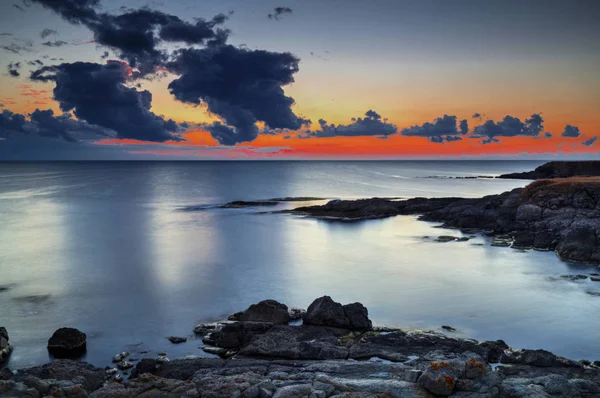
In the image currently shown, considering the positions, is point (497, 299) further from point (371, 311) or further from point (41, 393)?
point (41, 393)

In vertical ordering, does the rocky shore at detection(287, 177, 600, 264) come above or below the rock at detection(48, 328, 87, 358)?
above

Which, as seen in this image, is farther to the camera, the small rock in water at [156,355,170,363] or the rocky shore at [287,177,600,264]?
the rocky shore at [287,177,600,264]

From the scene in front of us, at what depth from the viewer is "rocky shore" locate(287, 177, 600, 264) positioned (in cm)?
→ 3194

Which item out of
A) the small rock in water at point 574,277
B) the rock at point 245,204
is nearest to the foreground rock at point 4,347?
the small rock in water at point 574,277

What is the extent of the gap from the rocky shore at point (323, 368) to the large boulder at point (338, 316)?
38mm

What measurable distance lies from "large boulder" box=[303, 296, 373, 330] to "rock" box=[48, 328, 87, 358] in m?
8.24

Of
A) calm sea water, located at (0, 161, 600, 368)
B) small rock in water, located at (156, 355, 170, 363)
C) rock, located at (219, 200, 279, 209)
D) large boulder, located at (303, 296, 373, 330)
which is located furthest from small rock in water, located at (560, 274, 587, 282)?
rock, located at (219, 200, 279, 209)

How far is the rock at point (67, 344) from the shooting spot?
16.3 m

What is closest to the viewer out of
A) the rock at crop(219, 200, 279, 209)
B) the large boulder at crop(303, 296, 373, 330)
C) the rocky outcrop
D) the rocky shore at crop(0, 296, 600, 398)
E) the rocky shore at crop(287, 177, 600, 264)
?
the rocky shore at crop(0, 296, 600, 398)

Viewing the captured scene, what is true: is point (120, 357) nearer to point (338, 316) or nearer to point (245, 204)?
point (338, 316)

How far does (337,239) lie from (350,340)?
26130 millimetres

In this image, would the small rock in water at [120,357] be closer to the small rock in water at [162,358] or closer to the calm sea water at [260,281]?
the calm sea water at [260,281]

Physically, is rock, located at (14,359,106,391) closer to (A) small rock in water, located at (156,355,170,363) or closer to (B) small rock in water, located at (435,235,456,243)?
(A) small rock in water, located at (156,355,170,363)

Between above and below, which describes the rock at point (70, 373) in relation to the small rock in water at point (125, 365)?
above
